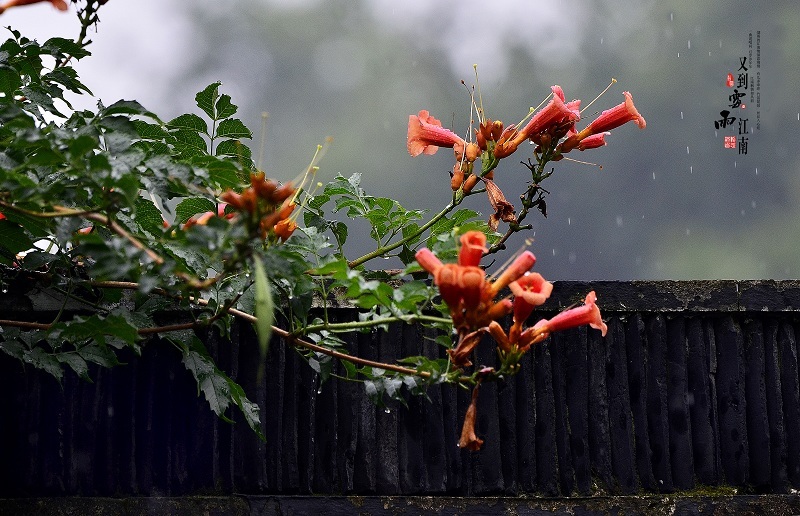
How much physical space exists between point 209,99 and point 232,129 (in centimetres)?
10

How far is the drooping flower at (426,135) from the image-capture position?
2.62 meters

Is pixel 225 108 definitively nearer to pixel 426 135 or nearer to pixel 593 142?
pixel 426 135

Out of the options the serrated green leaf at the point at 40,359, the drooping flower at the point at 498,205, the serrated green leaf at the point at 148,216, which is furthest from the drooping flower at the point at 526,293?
the serrated green leaf at the point at 40,359

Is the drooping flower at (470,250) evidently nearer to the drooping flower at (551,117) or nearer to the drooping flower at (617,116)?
the drooping flower at (551,117)

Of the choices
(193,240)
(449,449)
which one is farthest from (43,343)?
(193,240)

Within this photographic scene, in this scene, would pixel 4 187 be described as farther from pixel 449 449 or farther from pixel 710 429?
pixel 710 429

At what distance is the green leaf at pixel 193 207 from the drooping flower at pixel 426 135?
2.14 feet

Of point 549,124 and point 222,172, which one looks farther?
point 549,124

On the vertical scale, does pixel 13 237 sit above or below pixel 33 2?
below

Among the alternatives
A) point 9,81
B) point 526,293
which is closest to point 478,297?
point 526,293

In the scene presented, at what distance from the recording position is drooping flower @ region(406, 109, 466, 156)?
8.61 ft

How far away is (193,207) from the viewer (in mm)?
2393

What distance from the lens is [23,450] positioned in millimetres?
3086

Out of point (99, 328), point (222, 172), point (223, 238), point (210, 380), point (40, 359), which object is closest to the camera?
point (223, 238)
